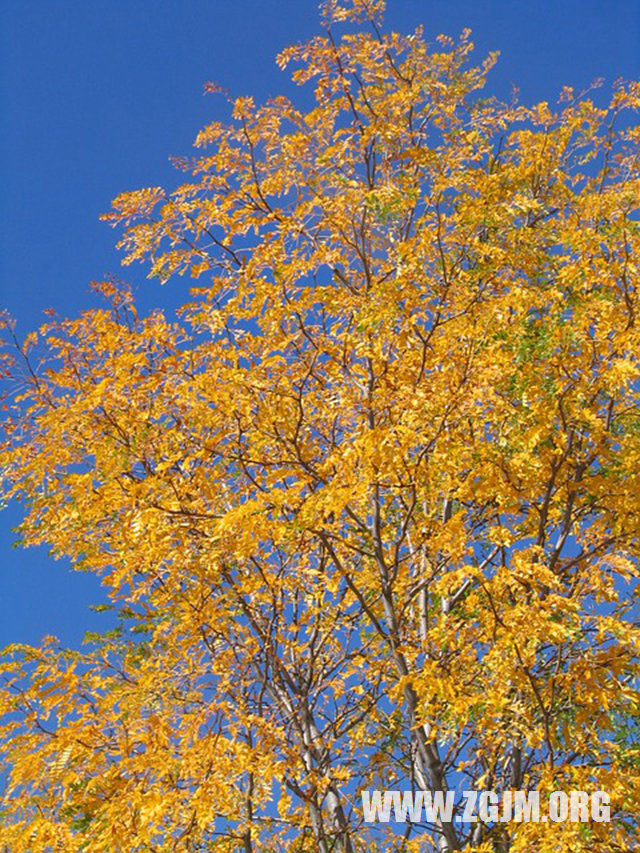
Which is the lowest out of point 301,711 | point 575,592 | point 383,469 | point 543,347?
point 301,711

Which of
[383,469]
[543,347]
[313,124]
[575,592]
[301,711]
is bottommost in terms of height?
[301,711]

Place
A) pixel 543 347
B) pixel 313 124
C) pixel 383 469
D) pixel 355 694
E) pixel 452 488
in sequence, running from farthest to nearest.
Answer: pixel 355 694 < pixel 313 124 < pixel 452 488 < pixel 543 347 < pixel 383 469

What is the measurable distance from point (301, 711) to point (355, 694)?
425mm

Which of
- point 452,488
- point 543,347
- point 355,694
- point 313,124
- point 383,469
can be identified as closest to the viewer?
point 383,469

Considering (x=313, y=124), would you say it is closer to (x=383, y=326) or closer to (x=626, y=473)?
(x=383, y=326)

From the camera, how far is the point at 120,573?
13.9 feet

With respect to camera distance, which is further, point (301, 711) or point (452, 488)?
point (301, 711)

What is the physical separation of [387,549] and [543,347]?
1.81 meters

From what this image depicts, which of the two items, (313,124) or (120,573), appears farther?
(313,124)

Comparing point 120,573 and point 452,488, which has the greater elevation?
point 452,488

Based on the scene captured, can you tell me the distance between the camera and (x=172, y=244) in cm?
488

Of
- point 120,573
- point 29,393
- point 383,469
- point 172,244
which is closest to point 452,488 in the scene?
point 383,469

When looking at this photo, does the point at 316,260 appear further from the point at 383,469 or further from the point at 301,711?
the point at 301,711

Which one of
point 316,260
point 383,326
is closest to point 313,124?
point 316,260
